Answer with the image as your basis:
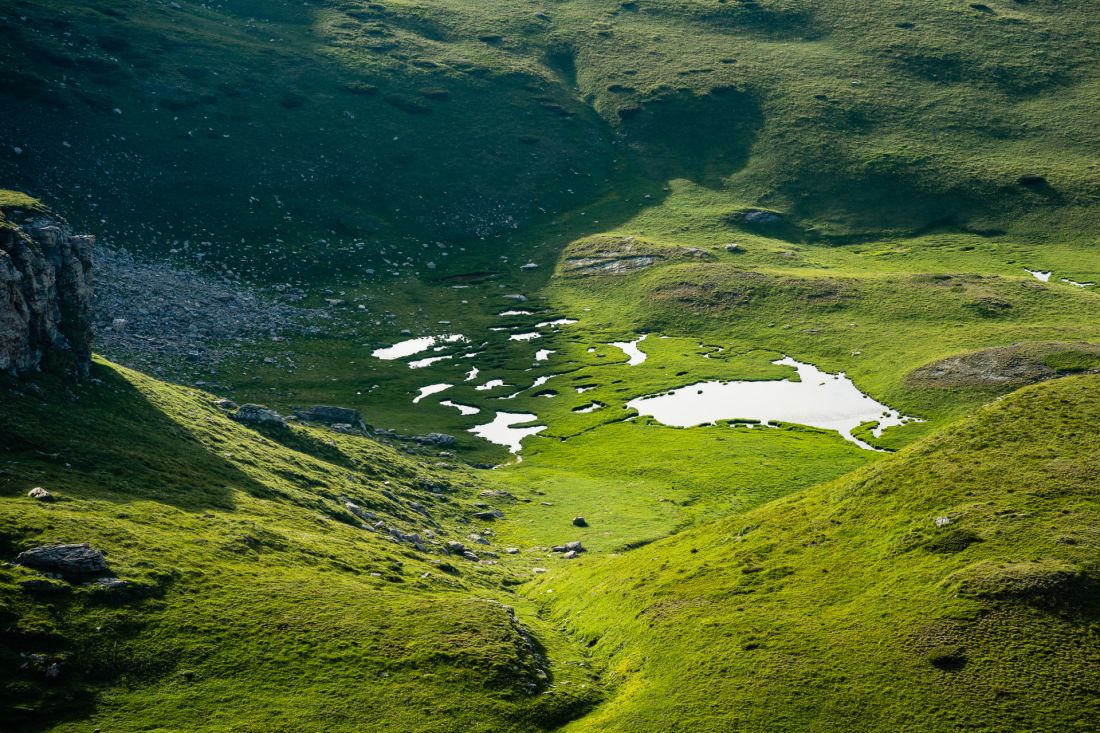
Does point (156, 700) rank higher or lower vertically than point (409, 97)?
lower

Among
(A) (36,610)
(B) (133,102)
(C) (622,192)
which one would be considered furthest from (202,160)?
(A) (36,610)

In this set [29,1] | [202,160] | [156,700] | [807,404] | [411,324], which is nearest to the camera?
[156,700]

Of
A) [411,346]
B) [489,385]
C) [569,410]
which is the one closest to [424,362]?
[411,346]

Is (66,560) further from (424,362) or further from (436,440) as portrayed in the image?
(424,362)

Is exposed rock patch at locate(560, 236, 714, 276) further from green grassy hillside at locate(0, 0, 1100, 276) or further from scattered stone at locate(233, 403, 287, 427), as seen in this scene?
scattered stone at locate(233, 403, 287, 427)

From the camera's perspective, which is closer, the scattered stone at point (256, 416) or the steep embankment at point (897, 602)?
the steep embankment at point (897, 602)

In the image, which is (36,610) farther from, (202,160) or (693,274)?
(202,160)

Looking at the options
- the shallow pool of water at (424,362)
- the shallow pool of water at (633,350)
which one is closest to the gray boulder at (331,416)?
the shallow pool of water at (424,362)

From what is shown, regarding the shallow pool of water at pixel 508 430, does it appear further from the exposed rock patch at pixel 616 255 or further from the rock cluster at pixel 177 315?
the exposed rock patch at pixel 616 255
